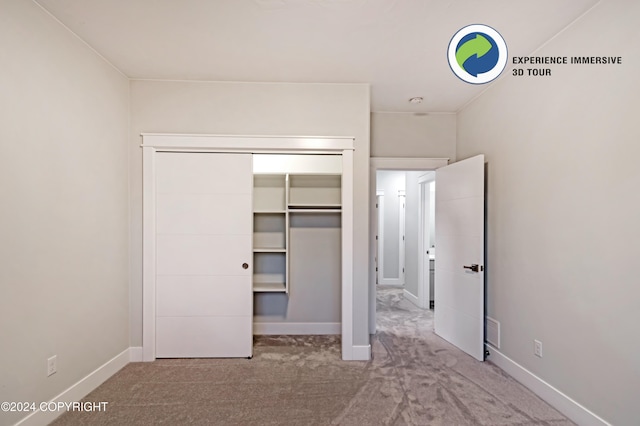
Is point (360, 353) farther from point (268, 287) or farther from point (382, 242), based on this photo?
point (382, 242)

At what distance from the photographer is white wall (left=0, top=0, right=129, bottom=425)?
1.74 meters

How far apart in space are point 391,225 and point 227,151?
475cm

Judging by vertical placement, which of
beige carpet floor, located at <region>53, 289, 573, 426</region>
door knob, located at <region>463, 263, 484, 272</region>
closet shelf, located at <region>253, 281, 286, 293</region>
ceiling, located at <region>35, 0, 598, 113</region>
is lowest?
beige carpet floor, located at <region>53, 289, 573, 426</region>

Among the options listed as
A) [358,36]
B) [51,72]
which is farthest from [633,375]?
[51,72]

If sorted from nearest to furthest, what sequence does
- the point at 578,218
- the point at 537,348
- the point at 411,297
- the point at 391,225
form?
the point at 578,218
the point at 537,348
the point at 411,297
the point at 391,225

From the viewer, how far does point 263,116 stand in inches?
116

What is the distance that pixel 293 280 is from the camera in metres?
3.76

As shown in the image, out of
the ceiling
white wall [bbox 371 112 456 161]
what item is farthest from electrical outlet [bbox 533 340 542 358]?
the ceiling

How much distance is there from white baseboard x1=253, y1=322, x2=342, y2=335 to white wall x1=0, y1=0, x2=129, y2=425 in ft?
4.93

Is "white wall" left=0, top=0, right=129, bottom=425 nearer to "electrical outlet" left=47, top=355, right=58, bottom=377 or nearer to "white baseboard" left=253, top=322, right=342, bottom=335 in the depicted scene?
"electrical outlet" left=47, top=355, right=58, bottom=377

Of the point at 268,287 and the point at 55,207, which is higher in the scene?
the point at 55,207

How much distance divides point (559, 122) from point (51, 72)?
3690mm

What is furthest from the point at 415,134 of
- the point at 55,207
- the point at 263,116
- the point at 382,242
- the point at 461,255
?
the point at 55,207

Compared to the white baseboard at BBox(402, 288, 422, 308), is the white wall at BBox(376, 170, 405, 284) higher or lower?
higher
